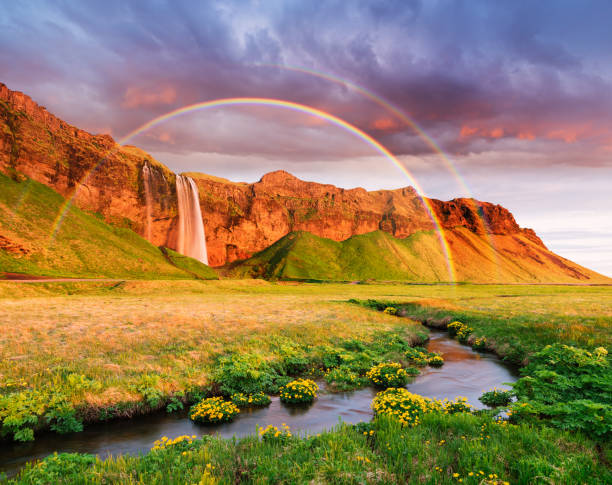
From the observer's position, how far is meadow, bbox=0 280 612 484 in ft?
24.0

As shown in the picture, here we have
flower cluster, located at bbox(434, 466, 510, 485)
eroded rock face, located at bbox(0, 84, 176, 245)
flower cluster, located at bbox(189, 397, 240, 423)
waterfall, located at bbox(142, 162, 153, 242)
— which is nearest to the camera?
flower cluster, located at bbox(434, 466, 510, 485)

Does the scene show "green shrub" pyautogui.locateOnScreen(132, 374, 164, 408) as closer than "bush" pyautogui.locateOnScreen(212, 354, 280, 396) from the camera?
Yes

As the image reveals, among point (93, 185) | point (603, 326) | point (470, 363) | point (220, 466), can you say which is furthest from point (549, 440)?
point (93, 185)

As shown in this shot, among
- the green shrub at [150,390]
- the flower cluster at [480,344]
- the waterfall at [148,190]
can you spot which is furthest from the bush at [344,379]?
the waterfall at [148,190]

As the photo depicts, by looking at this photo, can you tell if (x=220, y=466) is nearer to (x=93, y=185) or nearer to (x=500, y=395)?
(x=500, y=395)

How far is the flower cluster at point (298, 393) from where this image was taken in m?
15.1

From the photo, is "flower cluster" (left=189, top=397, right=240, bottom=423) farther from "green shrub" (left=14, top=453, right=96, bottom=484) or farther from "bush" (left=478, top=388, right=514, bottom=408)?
"bush" (left=478, top=388, right=514, bottom=408)

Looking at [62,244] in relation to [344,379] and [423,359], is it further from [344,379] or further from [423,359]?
[423,359]

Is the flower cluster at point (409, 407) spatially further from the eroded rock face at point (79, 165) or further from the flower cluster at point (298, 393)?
the eroded rock face at point (79, 165)

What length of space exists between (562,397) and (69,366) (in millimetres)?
21558

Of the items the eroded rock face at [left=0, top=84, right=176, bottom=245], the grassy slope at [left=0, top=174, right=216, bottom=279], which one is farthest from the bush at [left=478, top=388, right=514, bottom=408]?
the eroded rock face at [left=0, top=84, right=176, bottom=245]

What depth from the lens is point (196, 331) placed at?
25.6 m

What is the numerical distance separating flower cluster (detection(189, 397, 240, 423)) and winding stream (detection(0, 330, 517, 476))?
28 cm

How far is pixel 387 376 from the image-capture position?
17781 mm
